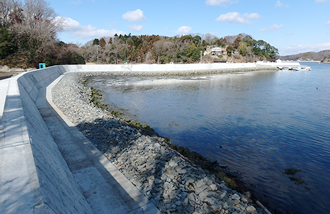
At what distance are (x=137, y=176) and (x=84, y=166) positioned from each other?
1.45 m

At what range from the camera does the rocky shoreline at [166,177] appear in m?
4.54

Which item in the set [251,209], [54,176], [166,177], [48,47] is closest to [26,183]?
[54,176]

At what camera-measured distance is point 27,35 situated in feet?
143

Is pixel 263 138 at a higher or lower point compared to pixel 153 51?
lower

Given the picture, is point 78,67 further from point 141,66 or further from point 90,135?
point 90,135

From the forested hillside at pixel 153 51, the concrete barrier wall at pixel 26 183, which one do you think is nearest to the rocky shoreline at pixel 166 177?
the concrete barrier wall at pixel 26 183

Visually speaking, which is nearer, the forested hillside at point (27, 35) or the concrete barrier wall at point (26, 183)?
the concrete barrier wall at point (26, 183)

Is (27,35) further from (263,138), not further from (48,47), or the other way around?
(263,138)

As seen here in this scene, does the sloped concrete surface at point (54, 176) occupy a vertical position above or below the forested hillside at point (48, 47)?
below

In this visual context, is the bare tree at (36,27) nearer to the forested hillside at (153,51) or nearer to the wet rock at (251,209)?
the forested hillside at (153,51)

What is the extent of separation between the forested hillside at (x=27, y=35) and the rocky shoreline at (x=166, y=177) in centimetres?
4323

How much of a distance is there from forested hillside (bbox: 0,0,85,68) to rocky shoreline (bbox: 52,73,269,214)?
43.2 metres

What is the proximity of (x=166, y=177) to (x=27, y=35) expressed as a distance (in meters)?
50.5

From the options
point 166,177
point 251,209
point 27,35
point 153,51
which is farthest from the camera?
point 153,51
